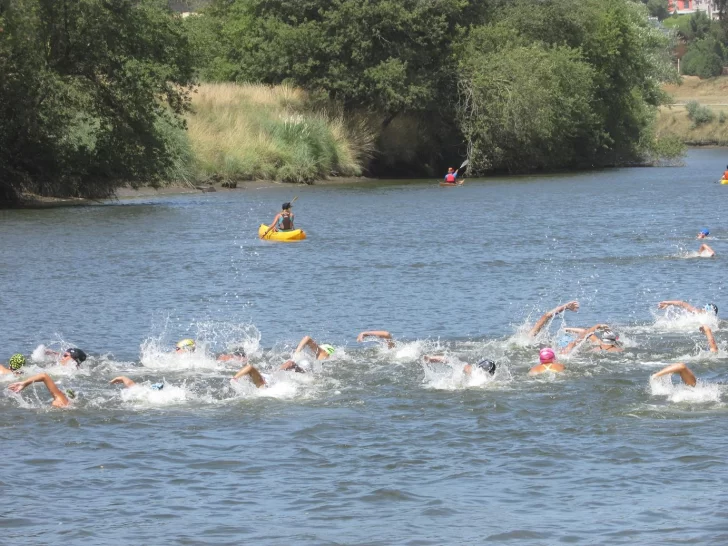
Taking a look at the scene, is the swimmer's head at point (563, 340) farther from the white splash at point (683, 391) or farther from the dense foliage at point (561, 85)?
the dense foliage at point (561, 85)

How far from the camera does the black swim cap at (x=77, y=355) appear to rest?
16.0 metres

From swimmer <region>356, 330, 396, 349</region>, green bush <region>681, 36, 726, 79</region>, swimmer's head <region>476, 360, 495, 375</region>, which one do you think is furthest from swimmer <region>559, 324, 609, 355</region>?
green bush <region>681, 36, 726, 79</region>

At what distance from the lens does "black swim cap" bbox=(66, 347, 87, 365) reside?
52.6 feet

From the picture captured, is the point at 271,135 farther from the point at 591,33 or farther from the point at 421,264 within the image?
the point at 421,264

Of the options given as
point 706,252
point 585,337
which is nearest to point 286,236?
point 706,252

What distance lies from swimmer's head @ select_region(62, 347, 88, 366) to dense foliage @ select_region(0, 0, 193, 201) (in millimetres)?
23849

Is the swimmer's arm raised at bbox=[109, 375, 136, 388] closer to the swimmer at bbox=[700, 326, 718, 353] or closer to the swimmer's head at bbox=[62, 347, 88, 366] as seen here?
the swimmer's head at bbox=[62, 347, 88, 366]

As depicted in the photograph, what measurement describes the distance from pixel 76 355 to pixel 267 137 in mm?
37688

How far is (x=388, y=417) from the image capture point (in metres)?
13.7

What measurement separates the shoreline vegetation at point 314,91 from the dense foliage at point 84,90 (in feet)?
0.19

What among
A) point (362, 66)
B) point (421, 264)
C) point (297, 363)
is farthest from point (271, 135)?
point (297, 363)

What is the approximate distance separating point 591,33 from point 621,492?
59424mm

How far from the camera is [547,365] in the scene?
15758 mm

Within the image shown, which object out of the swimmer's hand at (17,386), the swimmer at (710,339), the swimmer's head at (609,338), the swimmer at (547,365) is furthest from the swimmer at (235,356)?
the swimmer at (710,339)
